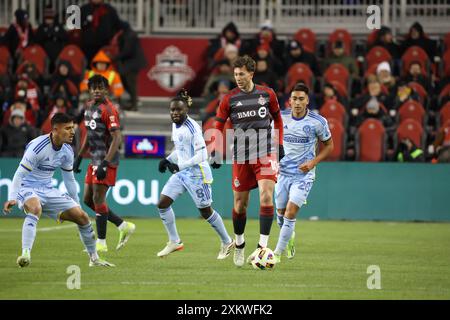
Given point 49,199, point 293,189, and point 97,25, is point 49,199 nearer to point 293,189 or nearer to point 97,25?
point 293,189

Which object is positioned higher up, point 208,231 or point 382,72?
point 382,72

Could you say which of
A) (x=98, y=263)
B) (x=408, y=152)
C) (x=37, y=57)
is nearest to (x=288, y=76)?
(x=408, y=152)

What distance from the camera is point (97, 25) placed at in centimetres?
2522

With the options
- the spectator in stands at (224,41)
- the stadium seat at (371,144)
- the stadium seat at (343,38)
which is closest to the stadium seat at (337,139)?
the stadium seat at (371,144)

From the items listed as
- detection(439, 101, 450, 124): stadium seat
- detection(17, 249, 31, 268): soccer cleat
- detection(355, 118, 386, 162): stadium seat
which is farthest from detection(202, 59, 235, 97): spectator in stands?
detection(17, 249, 31, 268): soccer cleat

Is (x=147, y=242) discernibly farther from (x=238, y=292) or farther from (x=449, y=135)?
(x=449, y=135)

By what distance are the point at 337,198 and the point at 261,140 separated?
890cm

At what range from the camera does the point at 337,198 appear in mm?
21016

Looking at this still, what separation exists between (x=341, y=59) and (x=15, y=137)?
798 centimetres

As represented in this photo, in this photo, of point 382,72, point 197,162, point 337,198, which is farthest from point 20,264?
point 382,72

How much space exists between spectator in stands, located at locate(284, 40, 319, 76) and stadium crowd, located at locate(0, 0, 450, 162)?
0.9 inches
